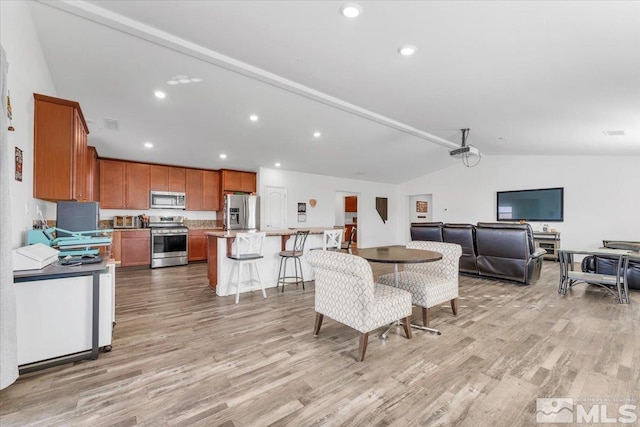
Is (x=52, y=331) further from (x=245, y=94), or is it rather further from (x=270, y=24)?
(x=245, y=94)

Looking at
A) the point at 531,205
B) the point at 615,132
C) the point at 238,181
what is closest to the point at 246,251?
the point at 238,181

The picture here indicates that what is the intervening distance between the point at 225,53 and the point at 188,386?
3.00 meters

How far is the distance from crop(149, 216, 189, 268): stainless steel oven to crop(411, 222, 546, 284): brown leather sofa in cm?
548

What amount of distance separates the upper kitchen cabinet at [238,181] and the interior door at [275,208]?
50cm

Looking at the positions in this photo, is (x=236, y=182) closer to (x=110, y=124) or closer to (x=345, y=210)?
(x=110, y=124)

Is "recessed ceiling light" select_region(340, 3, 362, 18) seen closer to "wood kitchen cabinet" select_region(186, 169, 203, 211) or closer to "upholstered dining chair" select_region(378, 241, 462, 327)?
"upholstered dining chair" select_region(378, 241, 462, 327)

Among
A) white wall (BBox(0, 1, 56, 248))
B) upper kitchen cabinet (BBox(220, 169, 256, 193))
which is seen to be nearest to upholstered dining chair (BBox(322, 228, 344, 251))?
white wall (BBox(0, 1, 56, 248))

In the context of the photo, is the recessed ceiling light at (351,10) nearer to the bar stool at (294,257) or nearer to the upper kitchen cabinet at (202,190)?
the bar stool at (294,257)

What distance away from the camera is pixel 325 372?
208 cm

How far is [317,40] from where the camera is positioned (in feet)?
8.01

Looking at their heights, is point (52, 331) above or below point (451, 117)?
below

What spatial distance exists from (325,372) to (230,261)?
250 cm

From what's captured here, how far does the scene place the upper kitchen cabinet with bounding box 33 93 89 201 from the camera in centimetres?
248

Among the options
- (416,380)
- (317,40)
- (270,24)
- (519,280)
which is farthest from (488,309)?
(270,24)
